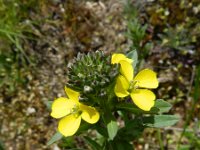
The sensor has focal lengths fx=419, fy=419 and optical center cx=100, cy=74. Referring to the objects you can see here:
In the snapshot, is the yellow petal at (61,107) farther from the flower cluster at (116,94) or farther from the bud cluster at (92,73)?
the bud cluster at (92,73)

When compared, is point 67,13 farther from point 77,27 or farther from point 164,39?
point 164,39

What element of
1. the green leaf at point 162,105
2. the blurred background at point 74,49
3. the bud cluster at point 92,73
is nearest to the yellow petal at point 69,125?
the bud cluster at point 92,73

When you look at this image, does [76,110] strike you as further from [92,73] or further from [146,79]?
[146,79]

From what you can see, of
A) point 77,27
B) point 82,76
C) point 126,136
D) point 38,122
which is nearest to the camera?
point 82,76

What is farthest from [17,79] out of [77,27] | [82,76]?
[82,76]

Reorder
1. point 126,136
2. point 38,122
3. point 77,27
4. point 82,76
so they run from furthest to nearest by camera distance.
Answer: point 77,27, point 38,122, point 126,136, point 82,76

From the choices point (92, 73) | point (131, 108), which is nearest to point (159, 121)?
point (131, 108)
